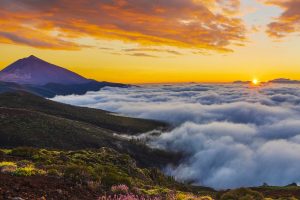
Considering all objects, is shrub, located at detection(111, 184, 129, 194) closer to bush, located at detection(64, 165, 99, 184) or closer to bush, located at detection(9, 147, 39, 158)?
bush, located at detection(64, 165, 99, 184)

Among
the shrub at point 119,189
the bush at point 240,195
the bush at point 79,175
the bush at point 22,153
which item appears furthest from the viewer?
the bush at point 22,153

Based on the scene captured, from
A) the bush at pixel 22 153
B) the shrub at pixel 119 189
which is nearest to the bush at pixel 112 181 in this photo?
the shrub at pixel 119 189

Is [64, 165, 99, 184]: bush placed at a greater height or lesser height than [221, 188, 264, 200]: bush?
greater

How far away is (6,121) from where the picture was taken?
162125mm

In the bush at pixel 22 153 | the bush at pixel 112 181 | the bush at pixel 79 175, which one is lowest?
the bush at pixel 22 153

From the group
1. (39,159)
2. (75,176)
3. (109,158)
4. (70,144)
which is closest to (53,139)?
(70,144)

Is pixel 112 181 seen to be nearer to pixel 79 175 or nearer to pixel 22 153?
pixel 79 175

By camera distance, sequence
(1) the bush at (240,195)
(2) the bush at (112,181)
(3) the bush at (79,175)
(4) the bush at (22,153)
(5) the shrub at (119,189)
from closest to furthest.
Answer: (5) the shrub at (119,189) < (3) the bush at (79,175) < (2) the bush at (112,181) < (1) the bush at (240,195) < (4) the bush at (22,153)

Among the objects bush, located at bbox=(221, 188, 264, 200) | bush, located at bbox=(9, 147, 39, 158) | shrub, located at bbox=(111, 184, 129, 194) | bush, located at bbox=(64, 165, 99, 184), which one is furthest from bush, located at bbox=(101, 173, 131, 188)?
bush, located at bbox=(9, 147, 39, 158)

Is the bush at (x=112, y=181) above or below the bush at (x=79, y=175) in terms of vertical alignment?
below

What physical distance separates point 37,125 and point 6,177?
544 ft

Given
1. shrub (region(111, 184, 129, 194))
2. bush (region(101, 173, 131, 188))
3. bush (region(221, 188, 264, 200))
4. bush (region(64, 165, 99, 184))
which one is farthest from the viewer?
bush (region(221, 188, 264, 200))

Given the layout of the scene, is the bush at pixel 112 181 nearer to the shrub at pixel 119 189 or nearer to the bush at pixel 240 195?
the shrub at pixel 119 189

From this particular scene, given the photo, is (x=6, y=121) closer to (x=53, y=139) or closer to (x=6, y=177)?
(x=53, y=139)
